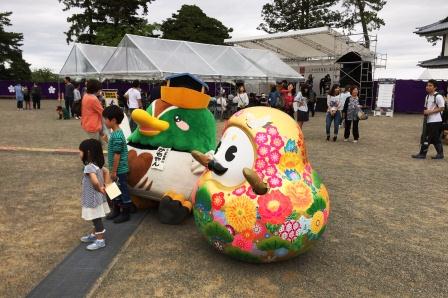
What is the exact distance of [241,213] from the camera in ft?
11.2

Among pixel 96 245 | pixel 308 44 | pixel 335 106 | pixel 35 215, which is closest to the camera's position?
pixel 96 245

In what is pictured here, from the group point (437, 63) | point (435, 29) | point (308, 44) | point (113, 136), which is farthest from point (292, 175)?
point (308, 44)

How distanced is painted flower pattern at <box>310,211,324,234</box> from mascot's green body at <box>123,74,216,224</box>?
1.64m

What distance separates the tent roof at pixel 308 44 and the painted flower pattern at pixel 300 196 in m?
19.7

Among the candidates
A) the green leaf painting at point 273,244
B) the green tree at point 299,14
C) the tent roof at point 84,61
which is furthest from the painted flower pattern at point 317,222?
the green tree at point 299,14

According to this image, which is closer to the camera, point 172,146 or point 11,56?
point 172,146

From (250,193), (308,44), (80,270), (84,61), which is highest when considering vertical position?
(308,44)

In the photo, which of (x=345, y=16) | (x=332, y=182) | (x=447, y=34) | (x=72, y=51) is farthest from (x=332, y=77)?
(x=332, y=182)

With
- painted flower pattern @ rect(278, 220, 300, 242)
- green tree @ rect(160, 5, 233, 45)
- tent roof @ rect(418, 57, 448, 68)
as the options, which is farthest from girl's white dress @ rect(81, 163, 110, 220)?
green tree @ rect(160, 5, 233, 45)

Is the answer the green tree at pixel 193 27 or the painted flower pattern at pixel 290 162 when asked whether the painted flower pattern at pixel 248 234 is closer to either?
the painted flower pattern at pixel 290 162

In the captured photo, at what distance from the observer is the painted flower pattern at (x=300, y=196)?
3.42 metres

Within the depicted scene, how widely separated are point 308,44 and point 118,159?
75.2 ft

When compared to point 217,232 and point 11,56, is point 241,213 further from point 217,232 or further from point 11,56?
point 11,56

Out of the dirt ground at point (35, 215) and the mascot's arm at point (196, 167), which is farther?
the mascot's arm at point (196, 167)
